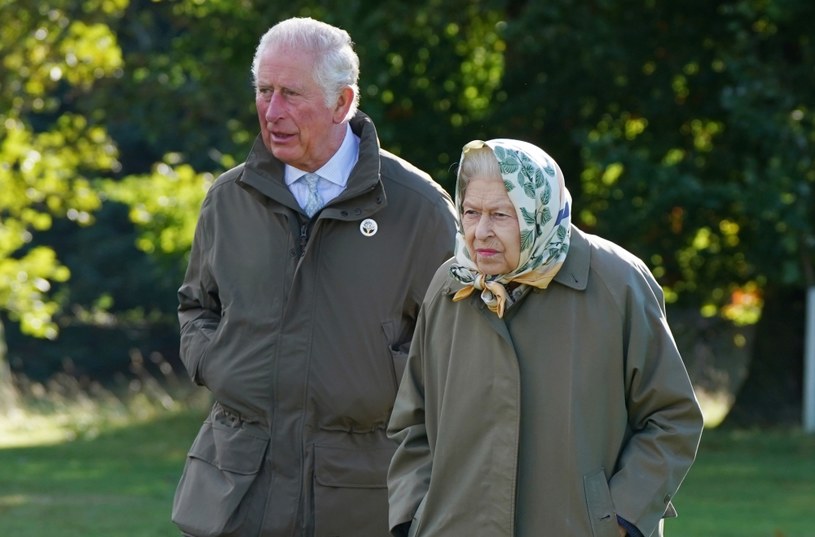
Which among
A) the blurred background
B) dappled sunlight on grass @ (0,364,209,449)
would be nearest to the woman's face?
the blurred background

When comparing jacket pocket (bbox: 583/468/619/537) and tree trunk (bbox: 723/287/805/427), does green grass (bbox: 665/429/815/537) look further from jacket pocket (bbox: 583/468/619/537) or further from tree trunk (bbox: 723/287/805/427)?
jacket pocket (bbox: 583/468/619/537)

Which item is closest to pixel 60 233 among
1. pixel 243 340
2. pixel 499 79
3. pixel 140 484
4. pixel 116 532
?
pixel 499 79

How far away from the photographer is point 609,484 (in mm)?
3297

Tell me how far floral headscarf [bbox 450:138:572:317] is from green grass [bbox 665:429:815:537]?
4.93 m

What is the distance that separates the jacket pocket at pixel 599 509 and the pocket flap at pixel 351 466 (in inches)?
41.2

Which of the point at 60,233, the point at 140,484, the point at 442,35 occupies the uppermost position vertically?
the point at 442,35

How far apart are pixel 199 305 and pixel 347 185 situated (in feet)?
2.07

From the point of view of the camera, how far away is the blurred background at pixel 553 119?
13055mm

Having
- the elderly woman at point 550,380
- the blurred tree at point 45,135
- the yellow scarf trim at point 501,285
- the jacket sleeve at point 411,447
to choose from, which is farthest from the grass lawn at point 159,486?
the yellow scarf trim at point 501,285

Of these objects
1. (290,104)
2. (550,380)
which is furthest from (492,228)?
(290,104)

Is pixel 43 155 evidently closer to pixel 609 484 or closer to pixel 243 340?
pixel 243 340

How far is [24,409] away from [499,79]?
26.0ft

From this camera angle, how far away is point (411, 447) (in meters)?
3.58

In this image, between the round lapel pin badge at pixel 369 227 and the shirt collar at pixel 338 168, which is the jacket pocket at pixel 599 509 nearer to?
the round lapel pin badge at pixel 369 227
